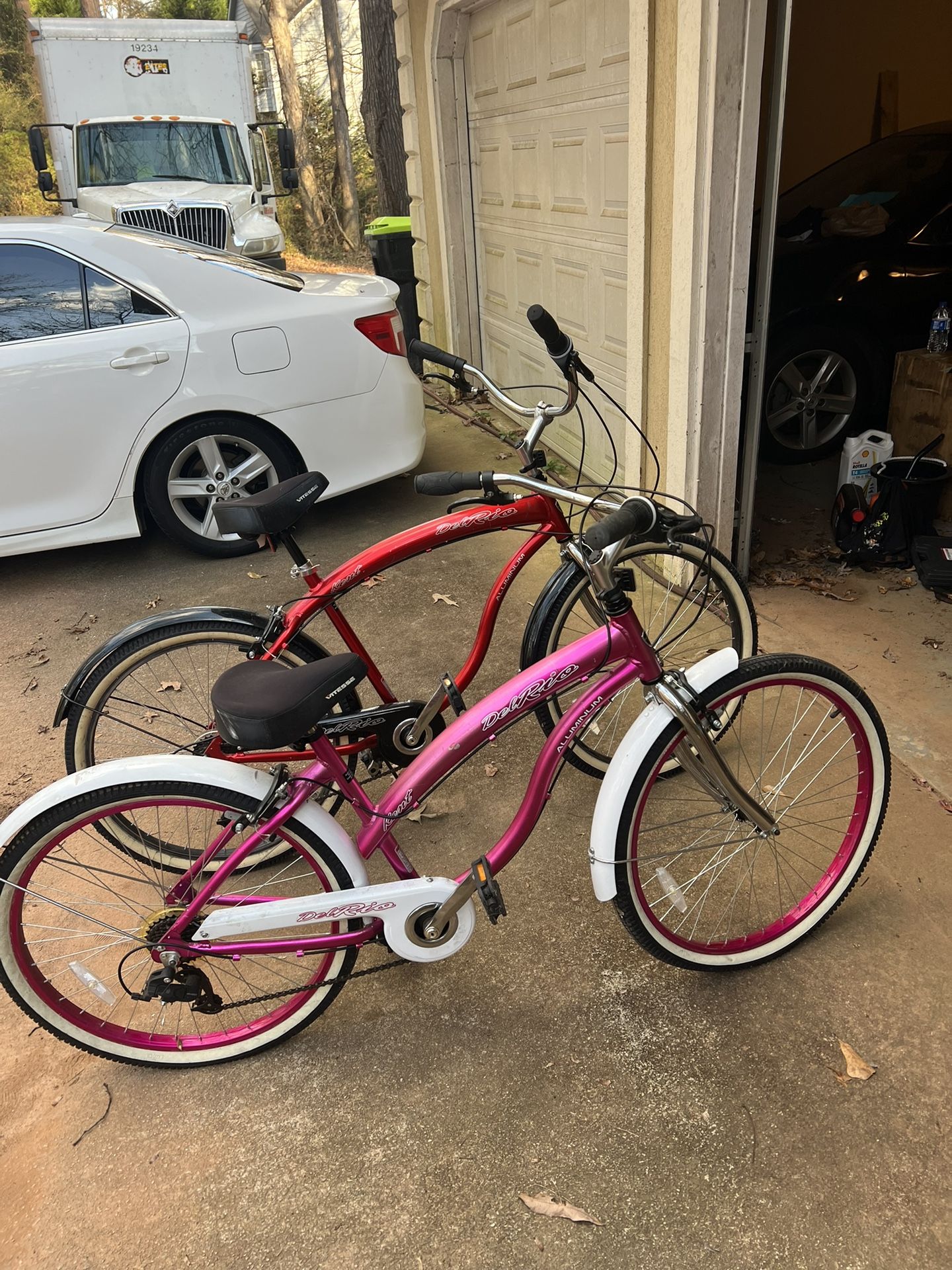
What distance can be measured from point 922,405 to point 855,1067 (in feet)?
12.4

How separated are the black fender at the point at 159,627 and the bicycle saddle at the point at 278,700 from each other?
24.8 inches

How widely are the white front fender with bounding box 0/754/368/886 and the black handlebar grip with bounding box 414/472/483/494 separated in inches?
31.3

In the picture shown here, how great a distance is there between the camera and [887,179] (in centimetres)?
560

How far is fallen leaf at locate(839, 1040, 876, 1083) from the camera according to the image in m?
2.03

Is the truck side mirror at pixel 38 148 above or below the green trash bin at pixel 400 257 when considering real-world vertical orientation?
above

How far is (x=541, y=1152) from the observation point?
1.94 meters

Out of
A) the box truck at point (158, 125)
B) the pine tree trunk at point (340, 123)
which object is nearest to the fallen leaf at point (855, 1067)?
the box truck at point (158, 125)

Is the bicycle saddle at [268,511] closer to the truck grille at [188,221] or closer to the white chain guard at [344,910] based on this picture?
the white chain guard at [344,910]

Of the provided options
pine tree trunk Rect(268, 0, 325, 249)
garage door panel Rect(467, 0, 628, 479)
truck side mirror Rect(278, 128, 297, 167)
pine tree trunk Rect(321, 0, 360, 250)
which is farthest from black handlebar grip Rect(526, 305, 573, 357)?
pine tree trunk Rect(268, 0, 325, 249)

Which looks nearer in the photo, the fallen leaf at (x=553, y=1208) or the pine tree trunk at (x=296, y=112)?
the fallen leaf at (x=553, y=1208)

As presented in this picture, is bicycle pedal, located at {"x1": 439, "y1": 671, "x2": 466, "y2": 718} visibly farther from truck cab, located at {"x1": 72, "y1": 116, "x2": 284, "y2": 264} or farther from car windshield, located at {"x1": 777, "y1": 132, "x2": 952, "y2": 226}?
truck cab, located at {"x1": 72, "y1": 116, "x2": 284, "y2": 264}

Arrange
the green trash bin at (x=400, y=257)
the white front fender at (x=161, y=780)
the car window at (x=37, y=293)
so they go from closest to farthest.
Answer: the white front fender at (x=161, y=780)
the car window at (x=37, y=293)
the green trash bin at (x=400, y=257)

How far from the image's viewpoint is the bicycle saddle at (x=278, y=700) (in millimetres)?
1805

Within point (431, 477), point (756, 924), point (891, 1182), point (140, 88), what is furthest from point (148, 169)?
point (891, 1182)
